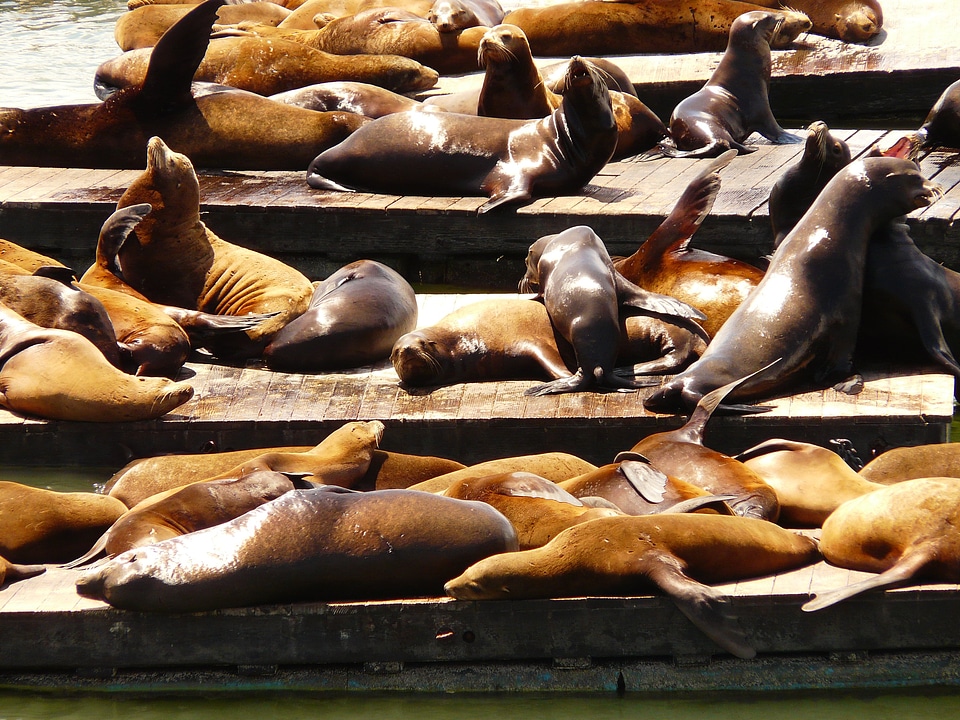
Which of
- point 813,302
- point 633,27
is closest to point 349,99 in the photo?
point 633,27

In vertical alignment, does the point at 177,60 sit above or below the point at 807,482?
below

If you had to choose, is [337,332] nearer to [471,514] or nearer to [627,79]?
[471,514]

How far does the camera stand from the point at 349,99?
31.9 ft

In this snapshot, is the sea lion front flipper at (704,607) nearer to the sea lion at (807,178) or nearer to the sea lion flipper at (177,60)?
the sea lion at (807,178)

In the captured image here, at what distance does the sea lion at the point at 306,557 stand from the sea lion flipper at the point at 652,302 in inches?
82.3

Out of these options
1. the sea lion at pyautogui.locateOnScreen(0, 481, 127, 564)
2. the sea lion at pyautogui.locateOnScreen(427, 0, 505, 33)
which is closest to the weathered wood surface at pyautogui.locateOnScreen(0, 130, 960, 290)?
the sea lion at pyautogui.locateOnScreen(427, 0, 505, 33)

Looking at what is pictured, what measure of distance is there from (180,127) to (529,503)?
5622 millimetres

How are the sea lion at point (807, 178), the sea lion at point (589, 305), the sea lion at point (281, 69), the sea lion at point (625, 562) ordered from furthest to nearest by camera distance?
the sea lion at point (281, 69)
the sea lion at point (807, 178)
the sea lion at point (589, 305)
the sea lion at point (625, 562)

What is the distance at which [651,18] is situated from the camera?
11.7m

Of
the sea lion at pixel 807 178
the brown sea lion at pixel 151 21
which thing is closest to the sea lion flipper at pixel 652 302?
the sea lion at pixel 807 178

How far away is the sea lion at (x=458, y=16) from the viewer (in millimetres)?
11586

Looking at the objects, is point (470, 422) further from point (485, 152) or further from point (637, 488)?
point (485, 152)

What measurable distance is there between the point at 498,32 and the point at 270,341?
3.50 meters

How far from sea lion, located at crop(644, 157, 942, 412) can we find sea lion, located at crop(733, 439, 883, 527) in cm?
63
